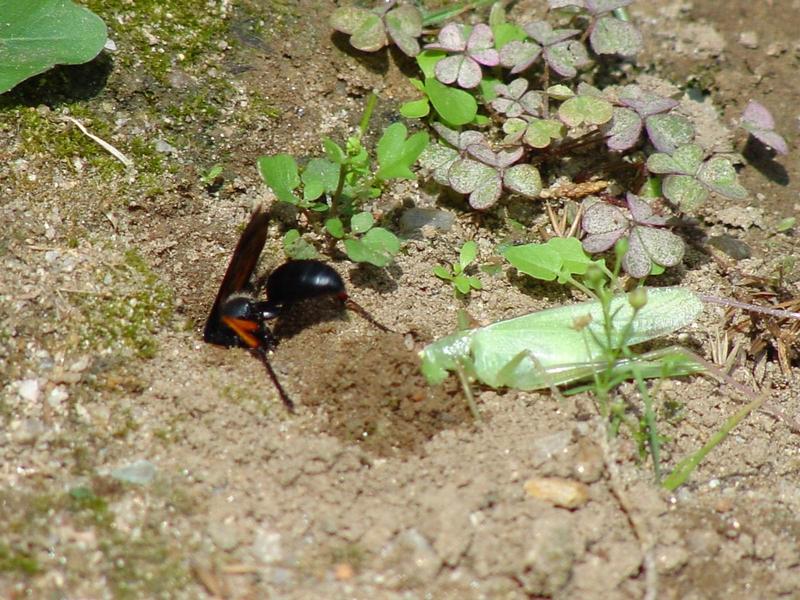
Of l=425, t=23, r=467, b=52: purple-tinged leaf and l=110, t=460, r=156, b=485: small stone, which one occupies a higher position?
l=425, t=23, r=467, b=52: purple-tinged leaf

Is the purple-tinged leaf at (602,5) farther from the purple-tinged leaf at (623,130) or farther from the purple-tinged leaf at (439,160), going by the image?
the purple-tinged leaf at (439,160)

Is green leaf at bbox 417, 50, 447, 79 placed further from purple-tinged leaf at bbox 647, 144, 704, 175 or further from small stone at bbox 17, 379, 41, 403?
small stone at bbox 17, 379, 41, 403

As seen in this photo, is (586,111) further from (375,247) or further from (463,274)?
(375,247)

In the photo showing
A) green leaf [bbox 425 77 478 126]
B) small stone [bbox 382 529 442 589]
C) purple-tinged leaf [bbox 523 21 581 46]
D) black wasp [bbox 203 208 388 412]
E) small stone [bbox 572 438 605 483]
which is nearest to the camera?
small stone [bbox 382 529 442 589]

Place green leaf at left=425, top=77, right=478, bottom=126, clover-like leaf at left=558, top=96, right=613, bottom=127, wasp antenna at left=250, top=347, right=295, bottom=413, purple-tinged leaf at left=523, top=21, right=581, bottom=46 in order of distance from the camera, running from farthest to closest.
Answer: purple-tinged leaf at left=523, top=21, right=581, bottom=46, green leaf at left=425, top=77, right=478, bottom=126, clover-like leaf at left=558, top=96, right=613, bottom=127, wasp antenna at left=250, top=347, right=295, bottom=413

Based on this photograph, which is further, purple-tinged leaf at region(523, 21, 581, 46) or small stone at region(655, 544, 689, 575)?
purple-tinged leaf at region(523, 21, 581, 46)

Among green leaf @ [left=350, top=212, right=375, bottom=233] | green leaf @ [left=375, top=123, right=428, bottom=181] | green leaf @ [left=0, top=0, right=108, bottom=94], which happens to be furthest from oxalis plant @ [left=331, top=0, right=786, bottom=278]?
green leaf @ [left=0, top=0, right=108, bottom=94]

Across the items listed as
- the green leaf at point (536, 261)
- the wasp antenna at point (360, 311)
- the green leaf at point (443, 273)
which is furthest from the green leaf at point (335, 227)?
the green leaf at point (536, 261)
